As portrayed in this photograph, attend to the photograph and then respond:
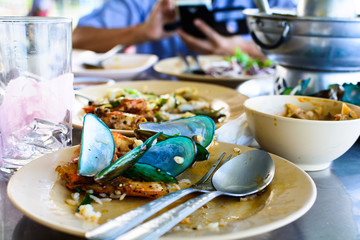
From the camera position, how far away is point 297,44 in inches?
42.9

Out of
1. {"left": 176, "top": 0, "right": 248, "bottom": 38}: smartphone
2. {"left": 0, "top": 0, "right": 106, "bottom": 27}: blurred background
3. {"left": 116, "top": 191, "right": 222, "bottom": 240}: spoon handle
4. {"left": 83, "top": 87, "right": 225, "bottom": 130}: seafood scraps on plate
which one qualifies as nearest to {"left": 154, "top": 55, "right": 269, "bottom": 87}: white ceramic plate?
{"left": 83, "top": 87, "right": 225, "bottom": 130}: seafood scraps on plate

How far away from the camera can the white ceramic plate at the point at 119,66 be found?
1696 mm

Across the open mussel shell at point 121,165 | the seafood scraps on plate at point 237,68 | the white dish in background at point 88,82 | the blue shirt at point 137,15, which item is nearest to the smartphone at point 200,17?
→ the seafood scraps on plate at point 237,68

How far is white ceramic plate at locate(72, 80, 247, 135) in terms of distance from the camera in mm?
1164

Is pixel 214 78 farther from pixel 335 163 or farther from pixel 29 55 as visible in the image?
pixel 29 55

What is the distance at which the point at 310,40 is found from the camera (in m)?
1.06

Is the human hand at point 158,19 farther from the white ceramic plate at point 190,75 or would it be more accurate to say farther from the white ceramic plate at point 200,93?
the white ceramic plate at point 200,93

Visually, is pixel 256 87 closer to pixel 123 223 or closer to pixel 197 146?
pixel 197 146

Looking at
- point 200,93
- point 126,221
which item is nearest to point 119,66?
point 200,93

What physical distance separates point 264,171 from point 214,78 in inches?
37.8

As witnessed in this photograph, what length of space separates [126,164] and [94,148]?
87 millimetres

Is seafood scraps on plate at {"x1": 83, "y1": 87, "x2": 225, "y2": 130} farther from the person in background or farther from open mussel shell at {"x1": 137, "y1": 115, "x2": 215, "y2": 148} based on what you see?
the person in background

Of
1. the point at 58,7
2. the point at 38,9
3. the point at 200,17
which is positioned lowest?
the point at 58,7

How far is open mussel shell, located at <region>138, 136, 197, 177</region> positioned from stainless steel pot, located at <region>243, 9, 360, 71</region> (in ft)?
1.85
